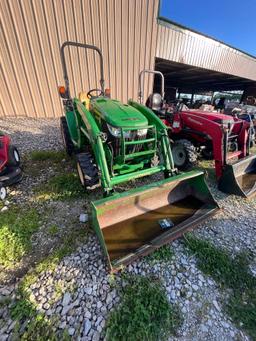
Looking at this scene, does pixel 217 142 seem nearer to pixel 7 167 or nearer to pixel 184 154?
pixel 184 154

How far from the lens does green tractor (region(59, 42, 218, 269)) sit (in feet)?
6.31

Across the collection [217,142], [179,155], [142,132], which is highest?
[142,132]

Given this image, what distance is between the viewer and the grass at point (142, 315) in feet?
4.33

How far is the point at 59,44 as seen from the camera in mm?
5922

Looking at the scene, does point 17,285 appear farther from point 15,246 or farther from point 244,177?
point 244,177

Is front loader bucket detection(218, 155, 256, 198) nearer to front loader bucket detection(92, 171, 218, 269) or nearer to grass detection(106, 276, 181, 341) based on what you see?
front loader bucket detection(92, 171, 218, 269)

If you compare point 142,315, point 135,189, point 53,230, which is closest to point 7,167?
point 53,230

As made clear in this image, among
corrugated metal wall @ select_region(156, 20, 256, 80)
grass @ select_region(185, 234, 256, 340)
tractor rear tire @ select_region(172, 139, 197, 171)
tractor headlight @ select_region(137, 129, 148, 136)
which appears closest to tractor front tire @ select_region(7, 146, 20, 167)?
tractor headlight @ select_region(137, 129, 148, 136)

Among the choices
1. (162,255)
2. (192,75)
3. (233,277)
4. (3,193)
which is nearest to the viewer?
(233,277)

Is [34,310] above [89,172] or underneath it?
underneath

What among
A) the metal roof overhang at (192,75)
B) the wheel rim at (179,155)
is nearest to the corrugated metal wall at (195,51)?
the metal roof overhang at (192,75)

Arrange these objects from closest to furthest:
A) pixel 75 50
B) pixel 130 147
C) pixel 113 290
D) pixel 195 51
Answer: pixel 113 290 → pixel 130 147 → pixel 75 50 → pixel 195 51

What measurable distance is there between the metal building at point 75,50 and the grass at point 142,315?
6.54 meters

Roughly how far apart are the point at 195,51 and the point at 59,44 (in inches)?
266
